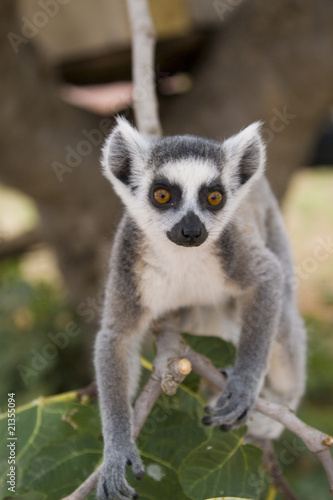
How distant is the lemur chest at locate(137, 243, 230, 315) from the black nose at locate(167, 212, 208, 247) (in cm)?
25

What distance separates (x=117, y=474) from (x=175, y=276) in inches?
28.7

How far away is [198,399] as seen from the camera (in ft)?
6.88

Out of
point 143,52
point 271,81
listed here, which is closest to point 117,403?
point 143,52

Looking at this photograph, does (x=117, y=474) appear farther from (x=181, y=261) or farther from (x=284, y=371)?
(x=284, y=371)

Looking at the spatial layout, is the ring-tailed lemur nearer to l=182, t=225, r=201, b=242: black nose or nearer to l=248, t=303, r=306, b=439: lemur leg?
l=182, t=225, r=201, b=242: black nose

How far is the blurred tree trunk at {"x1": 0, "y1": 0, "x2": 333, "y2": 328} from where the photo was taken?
408cm

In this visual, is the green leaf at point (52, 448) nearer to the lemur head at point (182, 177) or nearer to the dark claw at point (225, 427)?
the dark claw at point (225, 427)

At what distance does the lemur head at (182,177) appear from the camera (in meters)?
2.00

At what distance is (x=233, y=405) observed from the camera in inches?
80.4

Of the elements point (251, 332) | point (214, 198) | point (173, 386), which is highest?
point (214, 198)

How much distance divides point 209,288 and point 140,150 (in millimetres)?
581

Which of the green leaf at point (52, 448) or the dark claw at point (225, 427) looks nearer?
the green leaf at point (52, 448)

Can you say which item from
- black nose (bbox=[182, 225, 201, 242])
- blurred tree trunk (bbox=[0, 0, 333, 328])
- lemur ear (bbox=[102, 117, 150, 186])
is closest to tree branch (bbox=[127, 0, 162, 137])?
lemur ear (bbox=[102, 117, 150, 186])

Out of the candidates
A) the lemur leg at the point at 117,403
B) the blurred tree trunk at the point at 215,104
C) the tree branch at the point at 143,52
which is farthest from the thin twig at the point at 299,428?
the blurred tree trunk at the point at 215,104
